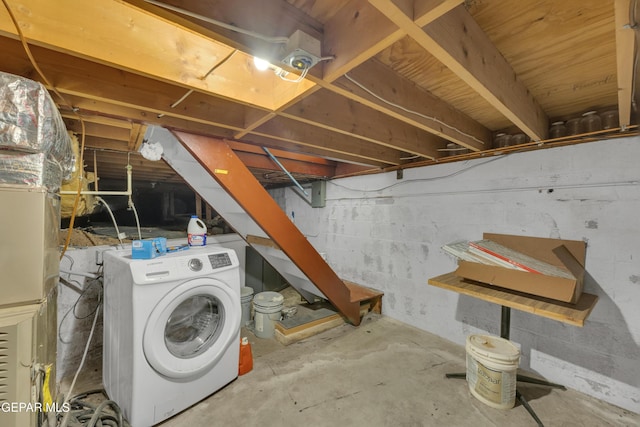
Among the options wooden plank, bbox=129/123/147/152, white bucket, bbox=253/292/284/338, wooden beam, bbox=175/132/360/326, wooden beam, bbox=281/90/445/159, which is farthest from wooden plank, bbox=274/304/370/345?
wooden plank, bbox=129/123/147/152

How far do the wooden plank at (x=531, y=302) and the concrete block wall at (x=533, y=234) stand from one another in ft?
1.12

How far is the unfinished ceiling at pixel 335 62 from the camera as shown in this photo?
859 mm

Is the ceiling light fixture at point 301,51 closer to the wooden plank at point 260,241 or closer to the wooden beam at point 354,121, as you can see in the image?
the wooden beam at point 354,121

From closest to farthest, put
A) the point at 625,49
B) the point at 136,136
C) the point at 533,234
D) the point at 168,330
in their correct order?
the point at 625,49 → the point at 168,330 → the point at 136,136 → the point at 533,234

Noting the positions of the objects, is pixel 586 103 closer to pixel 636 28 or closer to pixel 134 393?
pixel 636 28

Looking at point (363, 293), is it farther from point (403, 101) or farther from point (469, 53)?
point (469, 53)

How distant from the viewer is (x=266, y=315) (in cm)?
266

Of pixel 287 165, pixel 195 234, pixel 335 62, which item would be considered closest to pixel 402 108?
pixel 335 62

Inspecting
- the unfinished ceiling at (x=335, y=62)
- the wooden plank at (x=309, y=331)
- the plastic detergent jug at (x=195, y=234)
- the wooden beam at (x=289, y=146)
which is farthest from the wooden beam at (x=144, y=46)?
the wooden plank at (x=309, y=331)

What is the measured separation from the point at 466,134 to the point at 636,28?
3.82 ft

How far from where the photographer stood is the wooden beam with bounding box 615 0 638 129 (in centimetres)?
72

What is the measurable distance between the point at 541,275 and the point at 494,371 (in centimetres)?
71

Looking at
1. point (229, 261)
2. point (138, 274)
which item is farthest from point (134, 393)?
point (229, 261)

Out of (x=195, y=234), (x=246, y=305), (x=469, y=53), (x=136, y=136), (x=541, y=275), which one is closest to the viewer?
(x=469, y=53)
